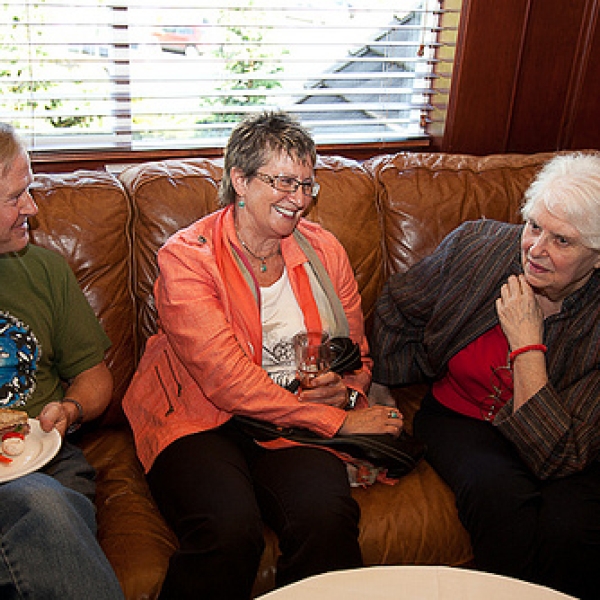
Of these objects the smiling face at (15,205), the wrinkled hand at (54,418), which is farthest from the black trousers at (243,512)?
the smiling face at (15,205)

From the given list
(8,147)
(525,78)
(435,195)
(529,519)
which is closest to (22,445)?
(8,147)

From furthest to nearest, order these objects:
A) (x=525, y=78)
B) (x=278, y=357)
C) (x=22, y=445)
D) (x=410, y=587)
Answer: (x=525, y=78) → (x=278, y=357) → (x=22, y=445) → (x=410, y=587)

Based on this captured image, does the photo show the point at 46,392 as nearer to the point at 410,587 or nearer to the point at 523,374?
the point at 410,587

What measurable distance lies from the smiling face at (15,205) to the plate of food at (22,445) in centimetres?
39

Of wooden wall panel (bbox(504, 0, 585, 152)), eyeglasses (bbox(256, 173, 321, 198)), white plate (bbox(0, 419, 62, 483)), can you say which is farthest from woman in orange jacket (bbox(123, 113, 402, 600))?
wooden wall panel (bbox(504, 0, 585, 152))

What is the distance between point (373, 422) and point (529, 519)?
0.45m

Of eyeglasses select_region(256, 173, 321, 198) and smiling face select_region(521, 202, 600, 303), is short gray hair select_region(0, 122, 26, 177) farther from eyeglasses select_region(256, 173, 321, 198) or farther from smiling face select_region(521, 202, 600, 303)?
smiling face select_region(521, 202, 600, 303)

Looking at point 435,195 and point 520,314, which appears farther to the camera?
point 435,195

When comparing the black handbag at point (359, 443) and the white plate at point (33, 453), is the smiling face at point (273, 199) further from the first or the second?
the white plate at point (33, 453)

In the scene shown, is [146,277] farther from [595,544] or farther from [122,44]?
[595,544]

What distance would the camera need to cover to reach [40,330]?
1.86m

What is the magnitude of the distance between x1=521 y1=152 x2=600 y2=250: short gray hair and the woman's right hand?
2.11 feet

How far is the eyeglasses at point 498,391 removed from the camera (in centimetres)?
206

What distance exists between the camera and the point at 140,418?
204 centimetres
